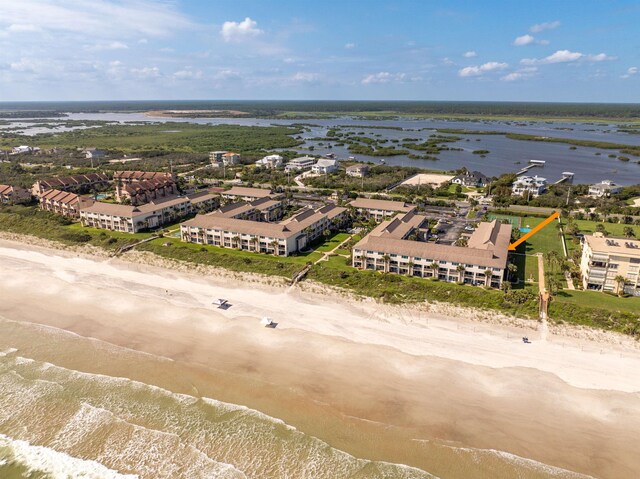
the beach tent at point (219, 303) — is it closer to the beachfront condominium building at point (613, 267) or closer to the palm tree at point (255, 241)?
the palm tree at point (255, 241)

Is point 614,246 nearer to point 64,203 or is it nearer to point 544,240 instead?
point 544,240

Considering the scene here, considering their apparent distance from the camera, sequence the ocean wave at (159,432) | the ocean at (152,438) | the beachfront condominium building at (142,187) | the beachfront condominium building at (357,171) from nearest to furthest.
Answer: the ocean at (152,438), the ocean wave at (159,432), the beachfront condominium building at (142,187), the beachfront condominium building at (357,171)

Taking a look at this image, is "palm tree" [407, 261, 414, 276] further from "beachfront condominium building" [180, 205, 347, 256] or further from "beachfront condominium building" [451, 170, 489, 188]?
"beachfront condominium building" [451, 170, 489, 188]

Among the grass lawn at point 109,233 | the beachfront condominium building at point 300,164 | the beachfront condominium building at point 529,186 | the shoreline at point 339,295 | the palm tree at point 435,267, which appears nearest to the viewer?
the shoreline at point 339,295

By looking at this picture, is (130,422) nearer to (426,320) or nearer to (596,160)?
(426,320)

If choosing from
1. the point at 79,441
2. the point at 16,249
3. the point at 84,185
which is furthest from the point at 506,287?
the point at 84,185

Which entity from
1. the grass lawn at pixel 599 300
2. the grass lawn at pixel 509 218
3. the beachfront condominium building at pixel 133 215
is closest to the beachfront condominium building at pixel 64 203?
the beachfront condominium building at pixel 133 215
